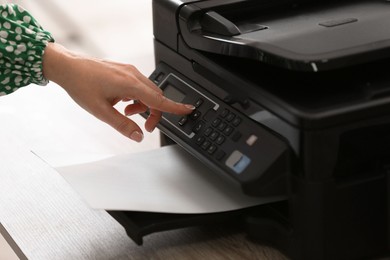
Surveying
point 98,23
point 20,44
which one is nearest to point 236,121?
point 20,44

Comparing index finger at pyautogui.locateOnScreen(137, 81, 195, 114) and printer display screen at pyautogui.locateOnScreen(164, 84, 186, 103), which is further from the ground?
index finger at pyautogui.locateOnScreen(137, 81, 195, 114)

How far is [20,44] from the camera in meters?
1.40

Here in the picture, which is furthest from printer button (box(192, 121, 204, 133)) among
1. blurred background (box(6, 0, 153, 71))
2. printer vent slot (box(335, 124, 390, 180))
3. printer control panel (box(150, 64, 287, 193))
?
blurred background (box(6, 0, 153, 71))

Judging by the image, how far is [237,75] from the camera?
1.22m

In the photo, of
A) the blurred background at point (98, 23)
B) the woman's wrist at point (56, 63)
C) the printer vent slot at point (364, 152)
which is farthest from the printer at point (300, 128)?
the blurred background at point (98, 23)

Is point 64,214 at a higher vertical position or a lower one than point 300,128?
lower

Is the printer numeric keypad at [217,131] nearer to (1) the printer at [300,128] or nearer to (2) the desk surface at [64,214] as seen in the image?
(1) the printer at [300,128]

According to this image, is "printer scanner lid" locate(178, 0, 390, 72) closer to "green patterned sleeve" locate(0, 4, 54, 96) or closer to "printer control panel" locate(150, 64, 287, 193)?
"printer control panel" locate(150, 64, 287, 193)

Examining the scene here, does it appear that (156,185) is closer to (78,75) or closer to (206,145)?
(206,145)

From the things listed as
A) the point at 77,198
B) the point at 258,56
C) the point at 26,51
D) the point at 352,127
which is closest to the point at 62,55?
the point at 26,51

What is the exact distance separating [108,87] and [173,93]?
3.9 inches

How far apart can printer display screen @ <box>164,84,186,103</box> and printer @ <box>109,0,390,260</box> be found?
0.03m

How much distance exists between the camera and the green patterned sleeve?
4.59 ft

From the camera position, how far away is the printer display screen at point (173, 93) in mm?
1327
